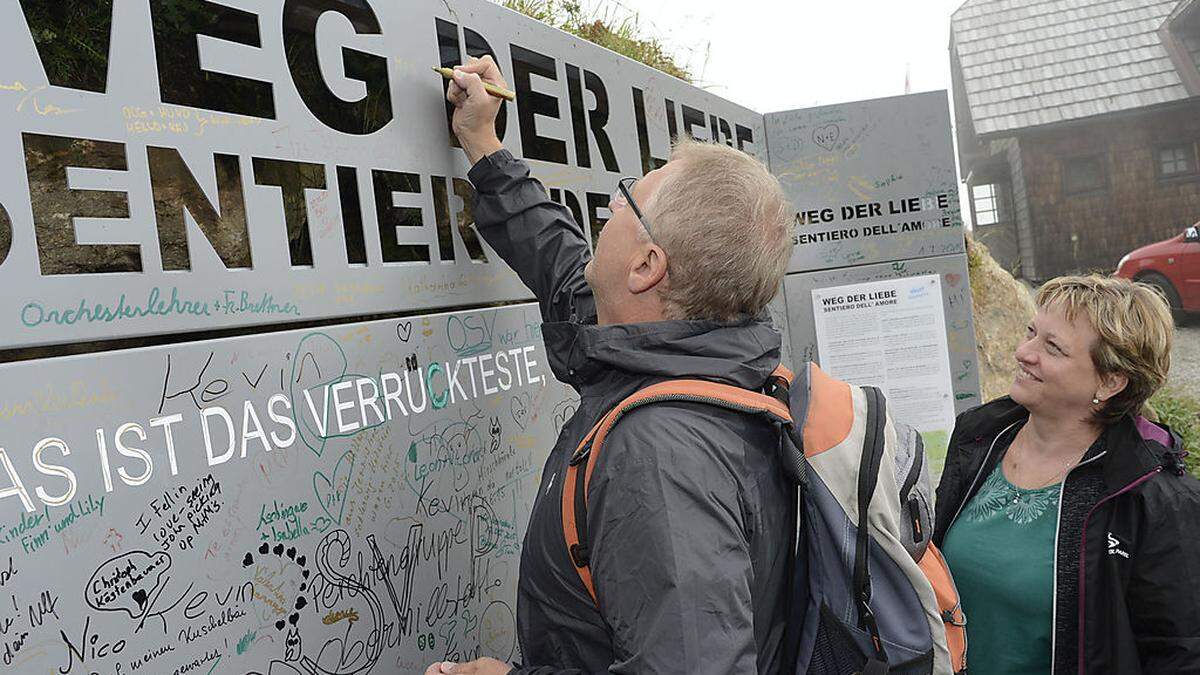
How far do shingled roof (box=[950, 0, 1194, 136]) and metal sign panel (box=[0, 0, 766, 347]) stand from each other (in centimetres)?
A: 1438

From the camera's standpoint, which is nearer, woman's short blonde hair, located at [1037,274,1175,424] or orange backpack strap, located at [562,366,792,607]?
orange backpack strap, located at [562,366,792,607]

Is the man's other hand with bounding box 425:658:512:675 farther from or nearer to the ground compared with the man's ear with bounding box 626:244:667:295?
nearer to the ground

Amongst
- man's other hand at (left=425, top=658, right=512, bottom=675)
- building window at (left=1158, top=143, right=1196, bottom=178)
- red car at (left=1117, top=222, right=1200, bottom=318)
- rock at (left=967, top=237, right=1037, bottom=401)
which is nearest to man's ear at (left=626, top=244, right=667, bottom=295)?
man's other hand at (left=425, top=658, right=512, bottom=675)

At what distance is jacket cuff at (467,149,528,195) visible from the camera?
250cm

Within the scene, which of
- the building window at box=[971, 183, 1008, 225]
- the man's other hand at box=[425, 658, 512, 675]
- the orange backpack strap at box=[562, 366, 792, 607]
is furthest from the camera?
the building window at box=[971, 183, 1008, 225]

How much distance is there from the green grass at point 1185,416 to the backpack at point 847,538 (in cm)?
749

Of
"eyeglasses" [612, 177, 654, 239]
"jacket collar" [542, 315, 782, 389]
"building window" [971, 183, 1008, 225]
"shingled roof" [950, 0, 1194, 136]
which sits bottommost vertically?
"jacket collar" [542, 315, 782, 389]

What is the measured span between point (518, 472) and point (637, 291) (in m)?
1.26

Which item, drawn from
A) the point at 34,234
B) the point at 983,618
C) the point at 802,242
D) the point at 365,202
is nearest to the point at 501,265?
the point at 365,202

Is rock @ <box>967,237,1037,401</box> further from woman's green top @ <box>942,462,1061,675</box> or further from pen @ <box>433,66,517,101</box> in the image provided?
pen @ <box>433,66,517,101</box>

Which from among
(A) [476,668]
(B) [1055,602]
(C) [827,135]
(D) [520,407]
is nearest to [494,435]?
(D) [520,407]

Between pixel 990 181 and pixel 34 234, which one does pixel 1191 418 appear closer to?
pixel 990 181

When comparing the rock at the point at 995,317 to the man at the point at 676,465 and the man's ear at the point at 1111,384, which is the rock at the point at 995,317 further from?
the man at the point at 676,465

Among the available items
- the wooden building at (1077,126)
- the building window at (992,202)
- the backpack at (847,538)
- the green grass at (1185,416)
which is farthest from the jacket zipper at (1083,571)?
the building window at (992,202)
